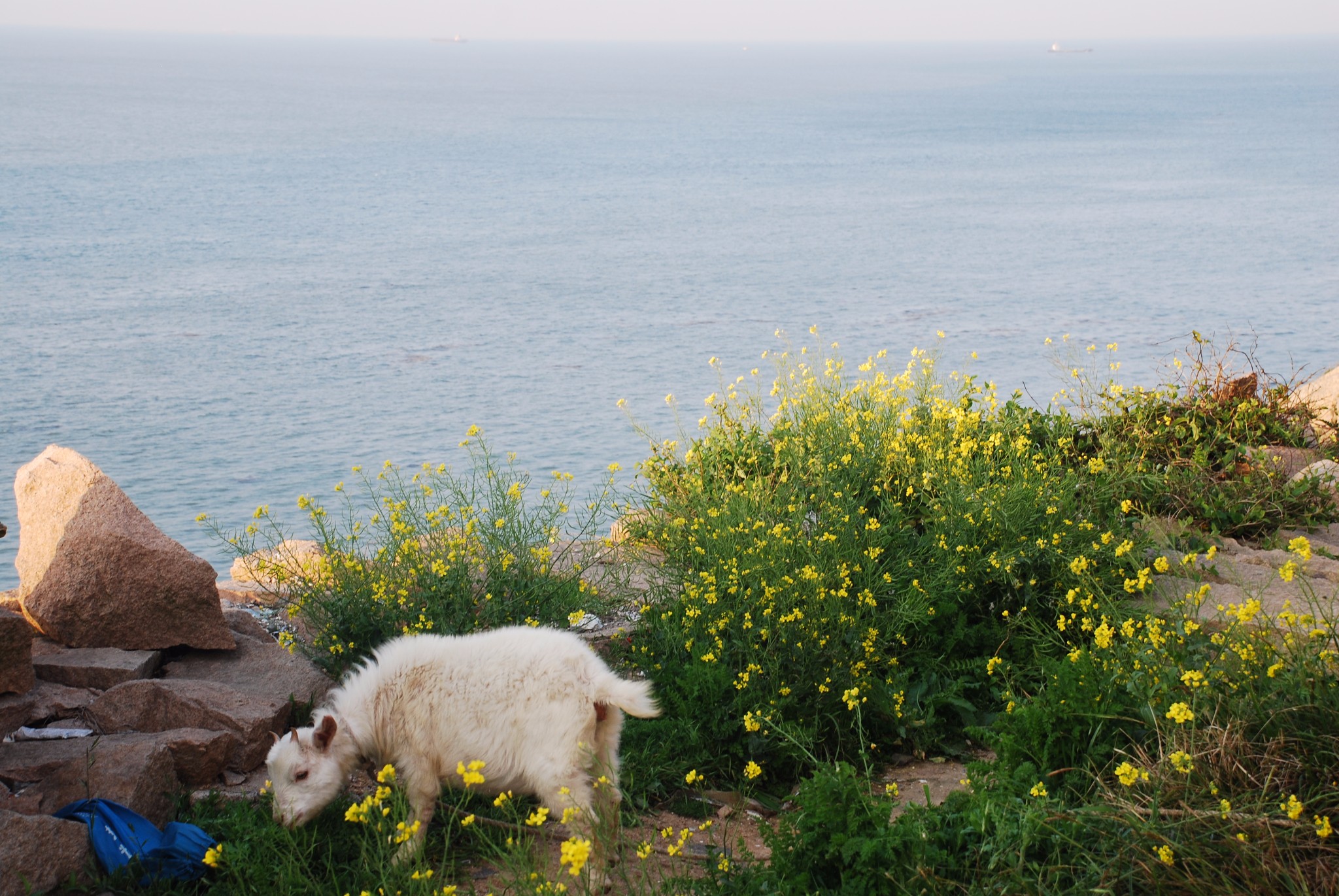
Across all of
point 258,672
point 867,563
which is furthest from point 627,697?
point 258,672

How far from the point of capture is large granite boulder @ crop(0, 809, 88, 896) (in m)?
3.96

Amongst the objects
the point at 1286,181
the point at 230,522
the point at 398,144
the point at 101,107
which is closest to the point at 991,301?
the point at 230,522

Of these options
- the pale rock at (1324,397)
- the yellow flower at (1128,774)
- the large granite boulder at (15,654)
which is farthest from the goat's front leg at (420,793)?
the pale rock at (1324,397)

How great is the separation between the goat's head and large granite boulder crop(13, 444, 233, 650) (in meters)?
2.11

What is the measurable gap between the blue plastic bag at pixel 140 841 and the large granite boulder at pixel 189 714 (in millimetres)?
837

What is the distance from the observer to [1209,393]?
961cm

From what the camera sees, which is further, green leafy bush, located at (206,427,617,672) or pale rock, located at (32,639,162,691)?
green leafy bush, located at (206,427,617,672)

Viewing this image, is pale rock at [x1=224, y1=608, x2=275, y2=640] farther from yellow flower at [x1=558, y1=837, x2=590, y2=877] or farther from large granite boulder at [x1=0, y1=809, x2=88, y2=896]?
yellow flower at [x1=558, y1=837, x2=590, y2=877]

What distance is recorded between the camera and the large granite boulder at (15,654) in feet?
16.6

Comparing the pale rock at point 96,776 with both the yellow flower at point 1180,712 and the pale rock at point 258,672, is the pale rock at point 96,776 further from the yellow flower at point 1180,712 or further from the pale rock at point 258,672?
the yellow flower at point 1180,712

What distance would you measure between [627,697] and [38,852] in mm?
2173

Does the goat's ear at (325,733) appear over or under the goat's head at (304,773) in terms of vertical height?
over

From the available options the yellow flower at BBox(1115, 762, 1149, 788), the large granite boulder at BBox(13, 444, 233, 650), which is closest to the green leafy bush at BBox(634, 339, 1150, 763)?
the yellow flower at BBox(1115, 762, 1149, 788)

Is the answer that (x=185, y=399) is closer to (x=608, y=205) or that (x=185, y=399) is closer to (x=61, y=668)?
(x=61, y=668)
